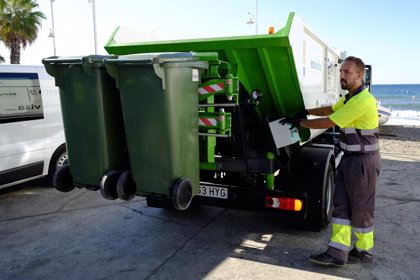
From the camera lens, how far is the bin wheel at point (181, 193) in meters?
2.97

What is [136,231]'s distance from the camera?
14.2 ft

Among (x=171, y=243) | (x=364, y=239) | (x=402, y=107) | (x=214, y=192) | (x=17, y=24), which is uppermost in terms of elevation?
(x=17, y=24)

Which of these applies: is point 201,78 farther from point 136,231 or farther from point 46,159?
point 46,159

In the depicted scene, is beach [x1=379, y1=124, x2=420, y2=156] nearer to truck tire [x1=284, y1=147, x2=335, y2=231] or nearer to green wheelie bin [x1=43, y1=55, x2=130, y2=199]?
truck tire [x1=284, y1=147, x2=335, y2=231]

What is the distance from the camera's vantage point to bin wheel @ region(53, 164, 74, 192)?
3598 millimetres

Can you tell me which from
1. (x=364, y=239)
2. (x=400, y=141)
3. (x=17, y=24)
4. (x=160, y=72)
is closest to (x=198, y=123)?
(x=160, y=72)

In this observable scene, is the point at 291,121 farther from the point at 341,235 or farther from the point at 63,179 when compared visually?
the point at 63,179

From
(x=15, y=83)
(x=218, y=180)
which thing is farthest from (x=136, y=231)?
(x=15, y=83)

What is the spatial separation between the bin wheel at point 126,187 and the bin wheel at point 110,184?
0.11 meters

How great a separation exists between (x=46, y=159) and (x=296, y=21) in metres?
4.33

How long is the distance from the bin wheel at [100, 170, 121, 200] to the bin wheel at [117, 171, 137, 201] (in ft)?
0.36

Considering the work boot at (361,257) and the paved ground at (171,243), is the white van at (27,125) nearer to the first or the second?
the paved ground at (171,243)

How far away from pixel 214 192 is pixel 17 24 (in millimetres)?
20578

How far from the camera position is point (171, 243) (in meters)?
4.00
